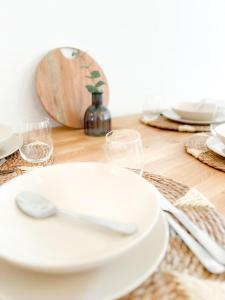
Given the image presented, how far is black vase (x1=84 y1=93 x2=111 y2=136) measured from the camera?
3.23 feet

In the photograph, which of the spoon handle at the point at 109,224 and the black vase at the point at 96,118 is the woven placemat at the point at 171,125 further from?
the spoon handle at the point at 109,224

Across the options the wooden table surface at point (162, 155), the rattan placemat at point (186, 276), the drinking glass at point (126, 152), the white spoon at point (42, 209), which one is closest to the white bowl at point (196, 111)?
the wooden table surface at point (162, 155)

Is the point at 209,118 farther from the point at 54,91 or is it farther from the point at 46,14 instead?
the point at 46,14

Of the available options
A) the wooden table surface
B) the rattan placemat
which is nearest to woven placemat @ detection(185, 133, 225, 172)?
the wooden table surface

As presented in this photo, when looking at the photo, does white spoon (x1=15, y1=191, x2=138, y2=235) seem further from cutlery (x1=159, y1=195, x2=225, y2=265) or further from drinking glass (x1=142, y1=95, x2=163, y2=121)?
drinking glass (x1=142, y1=95, x2=163, y2=121)

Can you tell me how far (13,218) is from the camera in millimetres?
404

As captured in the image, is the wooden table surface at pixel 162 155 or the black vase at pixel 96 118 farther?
the black vase at pixel 96 118

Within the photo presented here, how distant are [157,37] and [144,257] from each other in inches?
50.8

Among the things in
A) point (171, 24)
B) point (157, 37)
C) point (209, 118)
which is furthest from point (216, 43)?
point (209, 118)

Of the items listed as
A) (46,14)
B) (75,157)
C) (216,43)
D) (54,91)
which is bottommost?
(75,157)

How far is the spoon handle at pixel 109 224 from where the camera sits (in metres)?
0.35

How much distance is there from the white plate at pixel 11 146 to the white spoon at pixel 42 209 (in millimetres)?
277

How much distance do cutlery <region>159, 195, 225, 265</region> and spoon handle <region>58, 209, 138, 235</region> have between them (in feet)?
0.33

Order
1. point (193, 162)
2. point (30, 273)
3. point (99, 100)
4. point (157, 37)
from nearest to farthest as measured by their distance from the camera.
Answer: point (30, 273)
point (193, 162)
point (99, 100)
point (157, 37)
